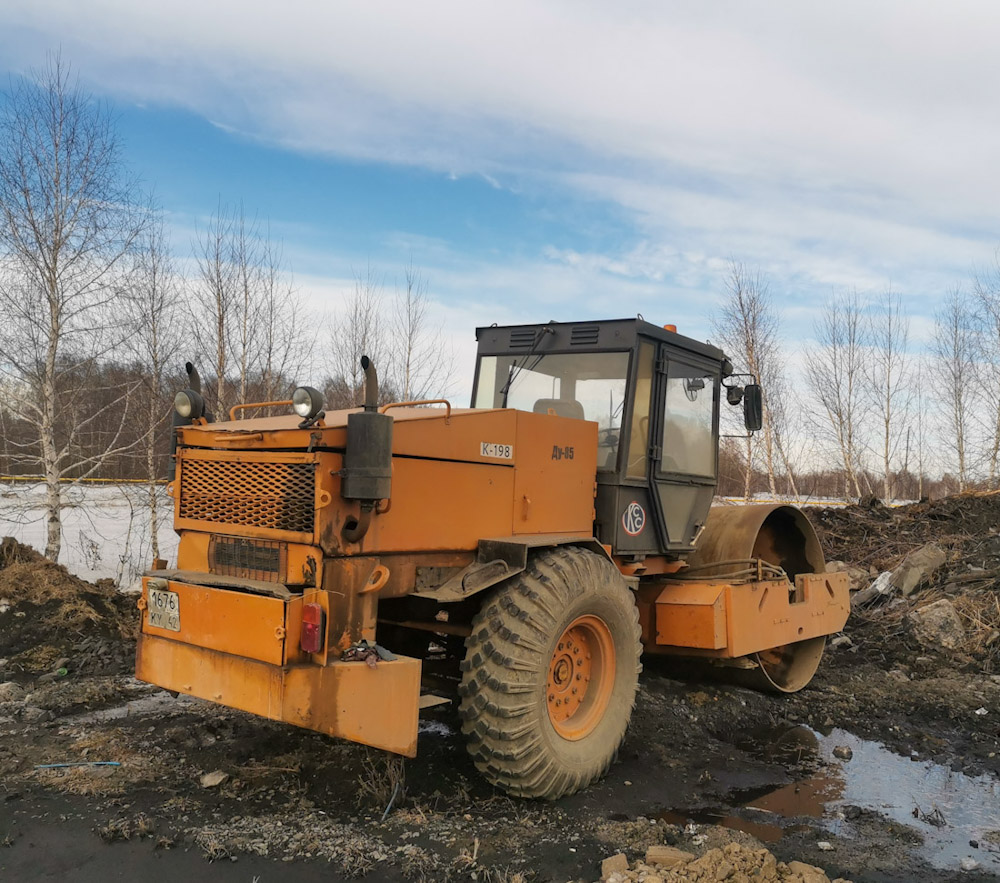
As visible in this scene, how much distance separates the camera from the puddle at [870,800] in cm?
406

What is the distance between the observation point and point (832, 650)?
27.4ft

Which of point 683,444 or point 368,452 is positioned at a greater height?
point 683,444

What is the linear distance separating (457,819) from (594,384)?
114 inches

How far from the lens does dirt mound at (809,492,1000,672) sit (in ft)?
26.7

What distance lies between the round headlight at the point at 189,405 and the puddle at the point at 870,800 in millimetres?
3387

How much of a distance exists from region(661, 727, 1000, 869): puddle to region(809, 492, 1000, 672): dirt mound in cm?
294

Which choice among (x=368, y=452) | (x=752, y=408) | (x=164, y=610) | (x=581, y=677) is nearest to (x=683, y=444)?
(x=752, y=408)

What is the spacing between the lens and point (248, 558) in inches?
155

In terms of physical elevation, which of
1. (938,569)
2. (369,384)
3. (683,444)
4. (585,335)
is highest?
(585,335)

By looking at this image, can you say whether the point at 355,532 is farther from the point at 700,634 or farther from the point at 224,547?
the point at 700,634

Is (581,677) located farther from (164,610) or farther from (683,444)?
(164,610)

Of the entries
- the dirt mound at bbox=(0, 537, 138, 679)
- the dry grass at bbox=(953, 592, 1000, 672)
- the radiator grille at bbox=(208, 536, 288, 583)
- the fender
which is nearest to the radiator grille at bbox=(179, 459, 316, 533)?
the radiator grille at bbox=(208, 536, 288, 583)

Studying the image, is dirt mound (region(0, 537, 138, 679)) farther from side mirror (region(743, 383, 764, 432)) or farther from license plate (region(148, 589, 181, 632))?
side mirror (region(743, 383, 764, 432))

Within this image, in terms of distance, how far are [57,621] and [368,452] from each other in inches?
209
